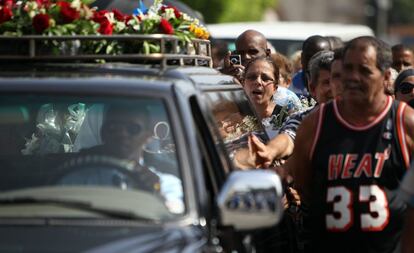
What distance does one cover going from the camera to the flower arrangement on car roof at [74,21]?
6.40 meters

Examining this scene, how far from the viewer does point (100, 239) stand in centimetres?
494

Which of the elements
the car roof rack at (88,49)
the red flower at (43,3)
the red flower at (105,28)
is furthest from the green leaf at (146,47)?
the red flower at (43,3)

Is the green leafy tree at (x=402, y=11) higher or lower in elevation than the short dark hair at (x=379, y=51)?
lower

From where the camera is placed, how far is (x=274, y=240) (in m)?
6.34

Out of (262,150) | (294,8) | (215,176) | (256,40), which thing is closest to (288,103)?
(256,40)

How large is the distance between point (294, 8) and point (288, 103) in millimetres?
77439

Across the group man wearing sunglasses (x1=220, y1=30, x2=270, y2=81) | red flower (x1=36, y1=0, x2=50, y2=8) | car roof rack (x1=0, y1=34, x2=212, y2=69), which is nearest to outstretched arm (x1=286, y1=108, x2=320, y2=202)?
car roof rack (x1=0, y1=34, x2=212, y2=69)

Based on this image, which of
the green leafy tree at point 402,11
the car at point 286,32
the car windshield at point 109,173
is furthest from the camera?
the green leafy tree at point 402,11

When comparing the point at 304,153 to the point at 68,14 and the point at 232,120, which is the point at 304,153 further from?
the point at 68,14

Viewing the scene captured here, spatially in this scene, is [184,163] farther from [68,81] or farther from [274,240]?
[274,240]

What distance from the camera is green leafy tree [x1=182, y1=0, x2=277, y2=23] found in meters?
39.7

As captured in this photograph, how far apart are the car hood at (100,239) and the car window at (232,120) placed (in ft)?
2.63

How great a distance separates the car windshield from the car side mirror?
23 centimetres

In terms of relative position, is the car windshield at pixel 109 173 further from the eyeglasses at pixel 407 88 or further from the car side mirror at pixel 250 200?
the eyeglasses at pixel 407 88
